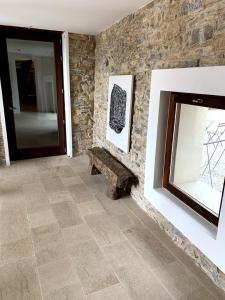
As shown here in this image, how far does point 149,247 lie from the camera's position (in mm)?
2201

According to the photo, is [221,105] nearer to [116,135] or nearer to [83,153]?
[116,135]

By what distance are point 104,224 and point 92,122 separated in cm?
260

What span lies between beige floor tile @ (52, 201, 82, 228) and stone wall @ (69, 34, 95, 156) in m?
1.92

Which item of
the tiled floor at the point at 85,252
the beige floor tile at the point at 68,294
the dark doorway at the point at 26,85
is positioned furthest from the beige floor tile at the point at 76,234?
the dark doorway at the point at 26,85

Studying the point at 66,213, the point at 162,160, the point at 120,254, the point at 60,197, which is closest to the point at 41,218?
the point at 66,213

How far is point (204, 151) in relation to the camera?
2.16 meters

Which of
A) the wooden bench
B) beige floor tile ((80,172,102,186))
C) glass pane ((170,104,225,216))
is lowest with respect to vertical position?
beige floor tile ((80,172,102,186))

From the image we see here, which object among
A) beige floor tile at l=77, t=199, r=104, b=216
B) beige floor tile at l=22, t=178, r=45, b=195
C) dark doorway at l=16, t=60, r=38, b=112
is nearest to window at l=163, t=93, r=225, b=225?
beige floor tile at l=77, t=199, r=104, b=216

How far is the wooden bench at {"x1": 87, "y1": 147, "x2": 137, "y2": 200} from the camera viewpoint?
2.89 metres

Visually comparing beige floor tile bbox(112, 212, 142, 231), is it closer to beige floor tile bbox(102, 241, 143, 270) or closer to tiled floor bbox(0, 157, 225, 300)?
tiled floor bbox(0, 157, 225, 300)

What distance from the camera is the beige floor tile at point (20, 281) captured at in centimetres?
167

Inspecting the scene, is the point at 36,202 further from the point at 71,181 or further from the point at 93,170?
the point at 93,170

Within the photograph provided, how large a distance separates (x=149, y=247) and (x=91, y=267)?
2.05 feet

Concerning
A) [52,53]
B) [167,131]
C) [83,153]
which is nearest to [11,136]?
[83,153]
